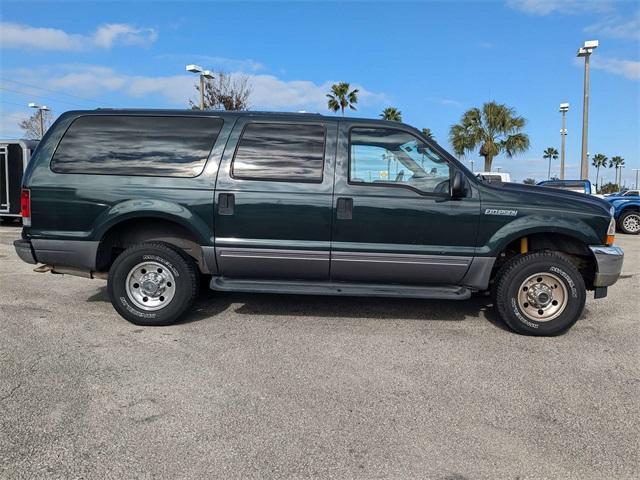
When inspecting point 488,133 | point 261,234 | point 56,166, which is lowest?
point 261,234

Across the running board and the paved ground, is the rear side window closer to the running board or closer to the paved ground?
the running board

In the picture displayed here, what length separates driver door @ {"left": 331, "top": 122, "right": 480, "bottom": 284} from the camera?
479 centimetres

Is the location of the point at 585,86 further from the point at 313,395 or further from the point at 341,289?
the point at 313,395

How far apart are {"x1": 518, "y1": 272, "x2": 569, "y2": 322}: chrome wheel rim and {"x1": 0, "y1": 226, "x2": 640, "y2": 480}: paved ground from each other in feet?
0.81

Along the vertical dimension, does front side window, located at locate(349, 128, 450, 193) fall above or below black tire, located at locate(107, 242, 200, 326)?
above

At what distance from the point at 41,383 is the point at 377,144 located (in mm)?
3488

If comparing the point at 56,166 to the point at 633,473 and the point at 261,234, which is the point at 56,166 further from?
the point at 633,473

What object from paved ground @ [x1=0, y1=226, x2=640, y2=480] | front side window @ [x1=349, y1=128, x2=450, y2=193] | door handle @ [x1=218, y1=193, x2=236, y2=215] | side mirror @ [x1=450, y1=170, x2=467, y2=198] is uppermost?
front side window @ [x1=349, y1=128, x2=450, y2=193]

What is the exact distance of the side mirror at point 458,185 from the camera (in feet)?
15.4

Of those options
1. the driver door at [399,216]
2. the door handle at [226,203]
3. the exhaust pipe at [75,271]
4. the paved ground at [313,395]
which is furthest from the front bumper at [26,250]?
the driver door at [399,216]

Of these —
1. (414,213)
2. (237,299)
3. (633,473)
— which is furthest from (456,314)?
(633,473)

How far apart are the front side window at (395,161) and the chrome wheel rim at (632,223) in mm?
14726

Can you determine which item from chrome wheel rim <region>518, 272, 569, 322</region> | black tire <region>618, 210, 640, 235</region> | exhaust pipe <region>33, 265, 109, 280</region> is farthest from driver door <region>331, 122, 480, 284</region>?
black tire <region>618, 210, 640, 235</region>

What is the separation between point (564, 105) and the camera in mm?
29078
